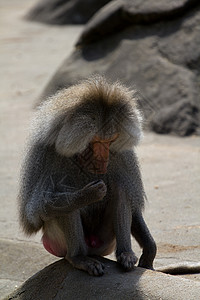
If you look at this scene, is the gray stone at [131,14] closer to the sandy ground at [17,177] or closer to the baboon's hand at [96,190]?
the sandy ground at [17,177]

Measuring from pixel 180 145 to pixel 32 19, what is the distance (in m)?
8.42

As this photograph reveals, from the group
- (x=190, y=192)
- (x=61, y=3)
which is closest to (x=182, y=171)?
(x=190, y=192)

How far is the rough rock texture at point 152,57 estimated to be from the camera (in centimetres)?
706

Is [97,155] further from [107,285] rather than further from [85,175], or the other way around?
[107,285]

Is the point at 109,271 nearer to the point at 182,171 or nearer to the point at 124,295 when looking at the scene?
the point at 124,295

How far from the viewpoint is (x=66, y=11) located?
13766 mm

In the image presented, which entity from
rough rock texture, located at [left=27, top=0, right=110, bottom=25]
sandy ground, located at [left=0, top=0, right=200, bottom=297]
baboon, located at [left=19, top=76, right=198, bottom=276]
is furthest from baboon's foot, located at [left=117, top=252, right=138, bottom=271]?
rough rock texture, located at [left=27, top=0, right=110, bottom=25]

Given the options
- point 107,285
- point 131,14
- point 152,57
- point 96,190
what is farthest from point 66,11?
point 107,285

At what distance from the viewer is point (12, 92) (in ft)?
30.3

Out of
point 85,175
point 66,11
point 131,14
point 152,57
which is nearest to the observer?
point 85,175

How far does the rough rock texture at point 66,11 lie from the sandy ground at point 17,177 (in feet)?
8.07

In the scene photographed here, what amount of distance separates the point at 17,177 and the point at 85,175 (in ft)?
8.45

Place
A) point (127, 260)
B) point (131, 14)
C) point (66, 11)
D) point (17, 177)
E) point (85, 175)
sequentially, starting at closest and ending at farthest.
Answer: point (127, 260)
point (85, 175)
point (17, 177)
point (131, 14)
point (66, 11)

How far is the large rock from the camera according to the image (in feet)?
10.3
